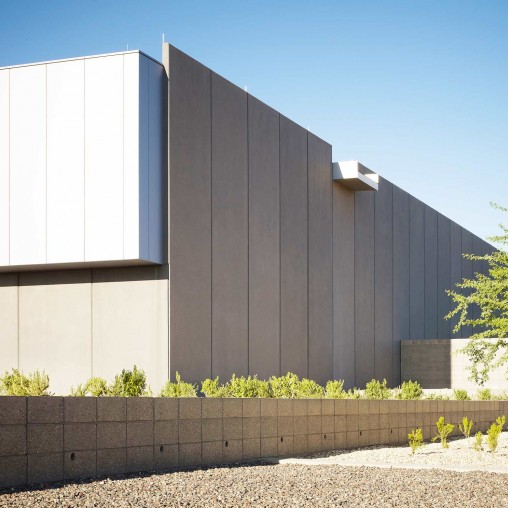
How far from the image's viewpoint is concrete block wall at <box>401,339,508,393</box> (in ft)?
127

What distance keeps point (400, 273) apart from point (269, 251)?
15.7 meters

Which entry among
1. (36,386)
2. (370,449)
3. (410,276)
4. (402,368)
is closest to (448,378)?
(402,368)

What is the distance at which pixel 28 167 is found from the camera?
21703mm

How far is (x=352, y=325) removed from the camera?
34.9 metres

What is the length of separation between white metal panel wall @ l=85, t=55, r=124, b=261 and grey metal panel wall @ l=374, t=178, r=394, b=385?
63.8 feet

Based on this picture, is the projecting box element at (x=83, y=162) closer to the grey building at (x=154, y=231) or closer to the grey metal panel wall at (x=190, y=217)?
the grey building at (x=154, y=231)

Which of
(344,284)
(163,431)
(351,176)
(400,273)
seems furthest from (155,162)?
(400,273)

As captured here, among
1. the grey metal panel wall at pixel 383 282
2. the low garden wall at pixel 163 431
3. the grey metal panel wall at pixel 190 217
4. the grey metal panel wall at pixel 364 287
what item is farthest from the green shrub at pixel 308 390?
the grey metal panel wall at pixel 383 282

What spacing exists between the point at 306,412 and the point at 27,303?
9.98 metres

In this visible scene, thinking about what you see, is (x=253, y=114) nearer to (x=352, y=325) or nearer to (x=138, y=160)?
(x=138, y=160)

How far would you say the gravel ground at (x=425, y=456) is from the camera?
15.7m


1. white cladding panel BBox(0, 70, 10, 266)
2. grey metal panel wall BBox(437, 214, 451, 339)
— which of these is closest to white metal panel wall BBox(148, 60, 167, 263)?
white cladding panel BBox(0, 70, 10, 266)

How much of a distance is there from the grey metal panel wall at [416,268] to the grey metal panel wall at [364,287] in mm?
5731

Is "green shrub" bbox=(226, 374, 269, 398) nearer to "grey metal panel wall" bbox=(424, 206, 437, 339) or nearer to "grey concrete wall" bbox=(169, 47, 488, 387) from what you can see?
"grey concrete wall" bbox=(169, 47, 488, 387)
